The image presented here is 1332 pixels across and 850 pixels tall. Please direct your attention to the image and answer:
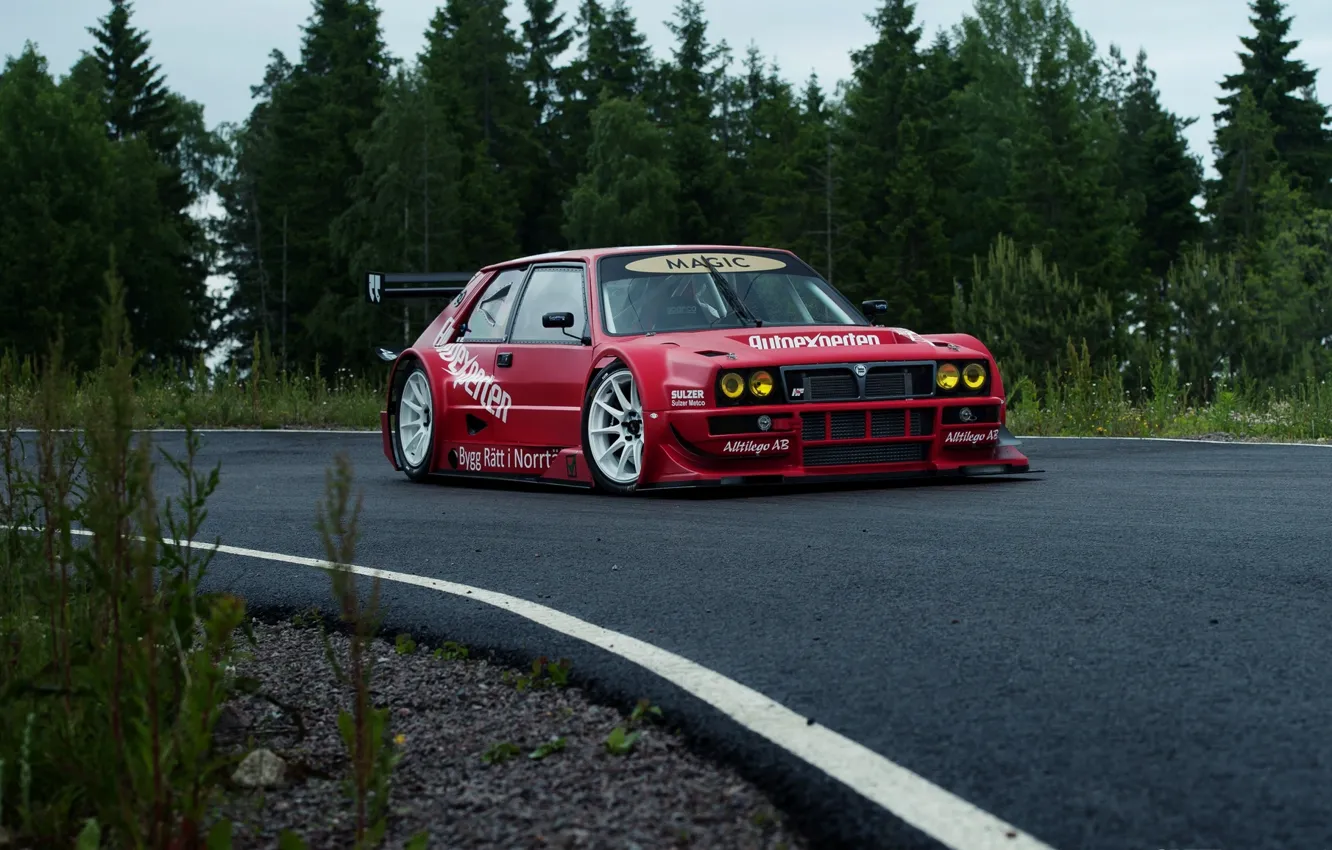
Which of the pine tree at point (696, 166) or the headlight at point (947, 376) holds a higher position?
the pine tree at point (696, 166)

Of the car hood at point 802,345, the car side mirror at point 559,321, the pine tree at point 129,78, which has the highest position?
the pine tree at point 129,78

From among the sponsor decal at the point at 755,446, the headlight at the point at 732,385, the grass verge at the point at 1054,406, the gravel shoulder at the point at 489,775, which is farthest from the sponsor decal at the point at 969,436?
the gravel shoulder at the point at 489,775

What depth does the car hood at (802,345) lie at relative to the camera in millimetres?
9258

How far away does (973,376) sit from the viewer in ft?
31.6

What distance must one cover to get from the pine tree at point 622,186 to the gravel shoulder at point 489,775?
63.8 metres

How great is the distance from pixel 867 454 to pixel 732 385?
2.81 ft

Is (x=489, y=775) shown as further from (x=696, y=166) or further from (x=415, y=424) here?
(x=696, y=166)

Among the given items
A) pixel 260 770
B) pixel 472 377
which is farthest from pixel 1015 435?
pixel 260 770

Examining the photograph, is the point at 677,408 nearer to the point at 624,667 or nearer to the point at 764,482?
the point at 764,482

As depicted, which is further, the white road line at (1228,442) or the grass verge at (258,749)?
the white road line at (1228,442)

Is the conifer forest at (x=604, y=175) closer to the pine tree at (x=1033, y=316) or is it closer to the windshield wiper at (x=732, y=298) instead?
the pine tree at (x=1033, y=316)

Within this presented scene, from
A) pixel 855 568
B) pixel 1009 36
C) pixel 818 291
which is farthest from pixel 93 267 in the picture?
pixel 855 568

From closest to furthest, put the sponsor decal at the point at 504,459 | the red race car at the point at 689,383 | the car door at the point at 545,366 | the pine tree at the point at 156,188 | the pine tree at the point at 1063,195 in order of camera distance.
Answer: the red race car at the point at 689,383 < the car door at the point at 545,366 < the sponsor decal at the point at 504,459 < the pine tree at the point at 1063,195 < the pine tree at the point at 156,188

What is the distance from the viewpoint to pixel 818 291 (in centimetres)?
1065
